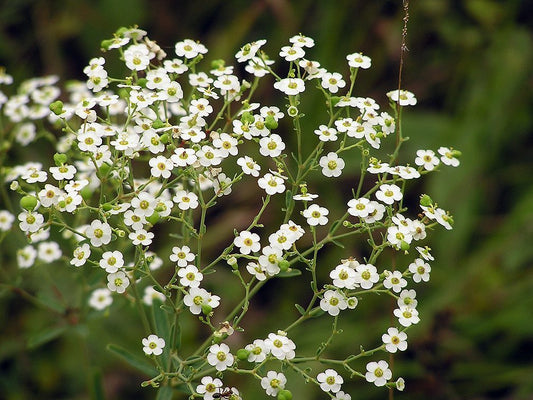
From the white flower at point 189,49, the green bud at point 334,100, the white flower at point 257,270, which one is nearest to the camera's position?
the white flower at point 257,270

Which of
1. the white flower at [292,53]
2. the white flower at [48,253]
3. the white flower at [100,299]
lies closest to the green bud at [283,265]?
the white flower at [292,53]

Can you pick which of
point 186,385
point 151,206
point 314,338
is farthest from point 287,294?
point 151,206

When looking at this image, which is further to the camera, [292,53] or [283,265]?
[292,53]

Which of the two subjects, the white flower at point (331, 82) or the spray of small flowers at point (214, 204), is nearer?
the spray of small flowers at point (214, 204)

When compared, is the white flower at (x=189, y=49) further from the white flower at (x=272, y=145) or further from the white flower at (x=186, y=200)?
the white flower at (x=186, y=200)

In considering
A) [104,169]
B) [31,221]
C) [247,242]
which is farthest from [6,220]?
[247,242]

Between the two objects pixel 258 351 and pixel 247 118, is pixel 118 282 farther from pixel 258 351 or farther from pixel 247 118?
pixel 247 118

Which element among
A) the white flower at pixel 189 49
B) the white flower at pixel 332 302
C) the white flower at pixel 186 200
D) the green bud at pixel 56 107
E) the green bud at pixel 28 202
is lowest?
the white flower at pixel 332 302

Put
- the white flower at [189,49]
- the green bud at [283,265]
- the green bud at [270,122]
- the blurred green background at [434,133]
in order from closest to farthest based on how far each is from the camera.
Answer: the green bud at [283,265] < the green bud at [270,122] < the white flower at [189,49] < the blurred green background at [434,133]
